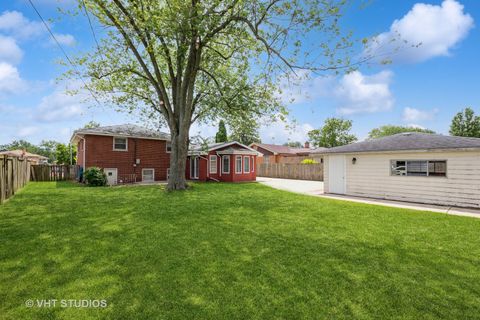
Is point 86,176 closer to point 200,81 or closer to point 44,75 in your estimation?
point 44,75

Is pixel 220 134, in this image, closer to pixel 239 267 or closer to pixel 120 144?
pixel 120 144

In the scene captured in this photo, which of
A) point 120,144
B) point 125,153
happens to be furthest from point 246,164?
point 120,144

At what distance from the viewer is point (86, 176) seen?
15.0 meters

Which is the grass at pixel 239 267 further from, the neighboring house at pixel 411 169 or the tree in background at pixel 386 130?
the tree in background at pixel 386 130

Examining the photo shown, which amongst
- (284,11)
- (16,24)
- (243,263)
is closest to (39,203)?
(16,24)

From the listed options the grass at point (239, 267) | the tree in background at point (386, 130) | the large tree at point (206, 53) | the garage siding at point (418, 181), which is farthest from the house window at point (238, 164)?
the tree in background at point (386, 130)

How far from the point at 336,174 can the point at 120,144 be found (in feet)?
49.2

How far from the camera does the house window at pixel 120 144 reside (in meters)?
17.4

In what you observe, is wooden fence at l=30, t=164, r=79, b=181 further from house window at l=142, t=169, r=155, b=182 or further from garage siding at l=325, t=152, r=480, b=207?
garage siding at l=325, t=152, r=480, b=207

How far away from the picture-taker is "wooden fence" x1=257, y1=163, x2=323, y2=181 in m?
22.5

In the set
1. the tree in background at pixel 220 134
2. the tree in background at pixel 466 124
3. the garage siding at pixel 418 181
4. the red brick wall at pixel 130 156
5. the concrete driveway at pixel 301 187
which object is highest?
the tree in background at pixel 466 124

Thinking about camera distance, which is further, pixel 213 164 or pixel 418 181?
pixel 213 164

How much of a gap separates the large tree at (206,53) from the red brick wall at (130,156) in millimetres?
2913

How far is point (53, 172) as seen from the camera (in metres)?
18.8
